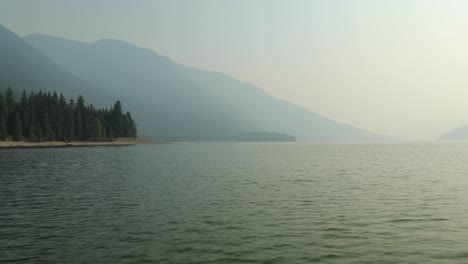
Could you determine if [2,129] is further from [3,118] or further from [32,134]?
[32,134]

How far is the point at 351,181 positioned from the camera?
6006 centimetres

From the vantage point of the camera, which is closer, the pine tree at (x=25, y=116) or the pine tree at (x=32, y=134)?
the pine tree at (x=32, y=134)

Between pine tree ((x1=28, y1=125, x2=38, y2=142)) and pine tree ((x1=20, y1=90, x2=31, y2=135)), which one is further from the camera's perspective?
pine tree ((x1=20, y1=90, x2=31, y2=135))

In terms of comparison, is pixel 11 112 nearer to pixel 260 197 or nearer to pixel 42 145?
pixel 42 145

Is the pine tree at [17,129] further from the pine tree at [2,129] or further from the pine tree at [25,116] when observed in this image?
the pine tree at [25,116]

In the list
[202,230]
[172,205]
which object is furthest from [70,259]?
[172,205]

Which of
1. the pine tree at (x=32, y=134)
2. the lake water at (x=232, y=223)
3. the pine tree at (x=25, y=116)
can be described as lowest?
the lake water at (x=232, y=223)

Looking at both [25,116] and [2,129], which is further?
[25,116]

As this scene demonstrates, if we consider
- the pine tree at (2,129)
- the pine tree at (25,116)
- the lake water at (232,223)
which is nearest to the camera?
the lake water at (232,223)

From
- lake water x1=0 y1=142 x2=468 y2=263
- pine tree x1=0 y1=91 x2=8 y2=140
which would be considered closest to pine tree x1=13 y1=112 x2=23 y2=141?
pine tree x1=0 y1=91 x2=8 y2=140

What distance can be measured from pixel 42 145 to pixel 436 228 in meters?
202

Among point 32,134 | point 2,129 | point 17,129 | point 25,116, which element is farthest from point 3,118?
point 25,116

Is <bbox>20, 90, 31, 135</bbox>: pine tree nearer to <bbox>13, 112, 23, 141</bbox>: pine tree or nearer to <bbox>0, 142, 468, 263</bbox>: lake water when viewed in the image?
<bbox>13, 112, 23, 141</bbox>: pine tree

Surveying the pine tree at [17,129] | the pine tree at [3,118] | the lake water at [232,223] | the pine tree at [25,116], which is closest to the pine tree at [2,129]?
the pine tree at [3,118]
